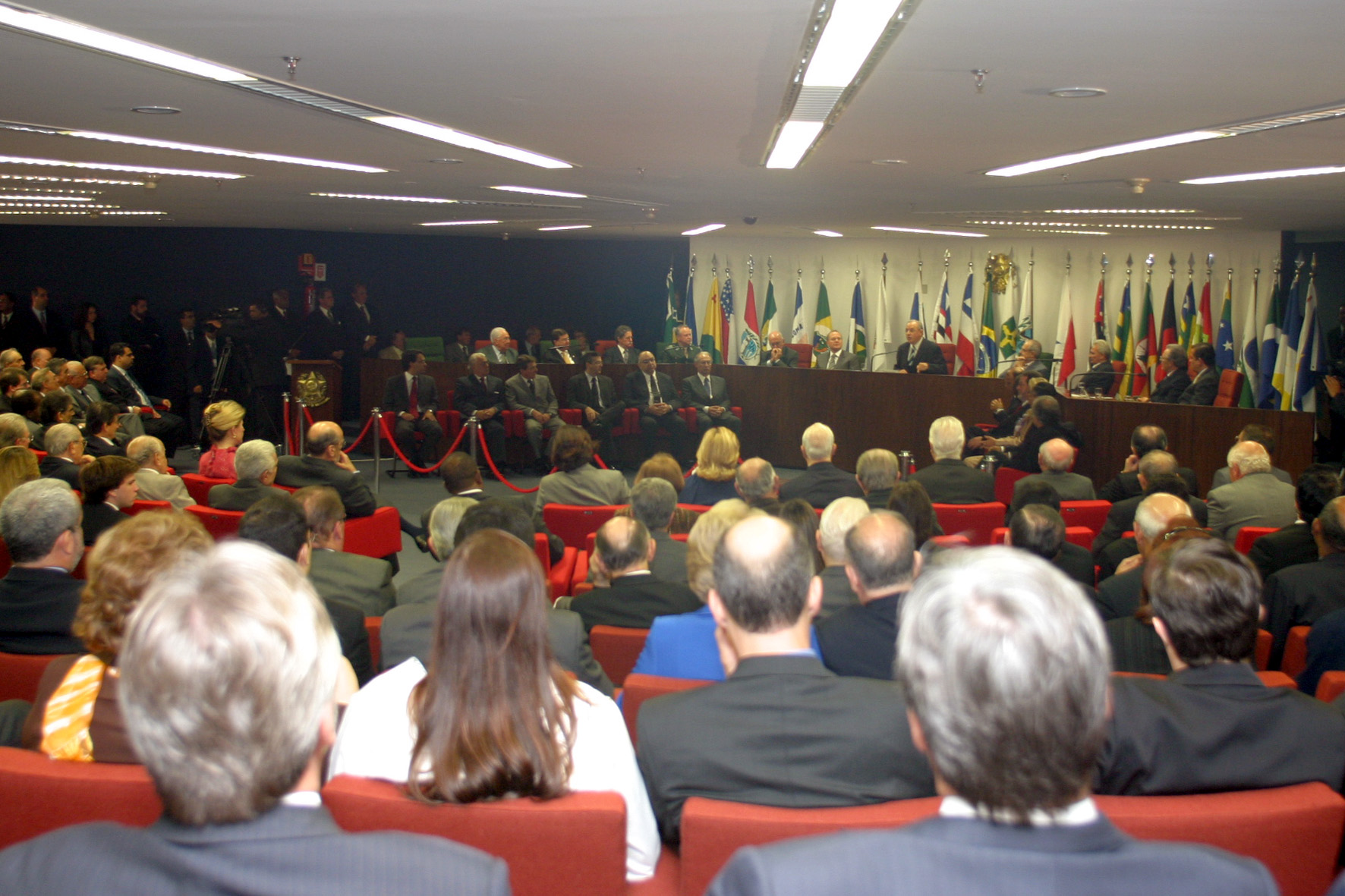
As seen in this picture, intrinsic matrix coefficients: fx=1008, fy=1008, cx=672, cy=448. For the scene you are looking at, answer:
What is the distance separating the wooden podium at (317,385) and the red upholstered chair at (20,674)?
929cm

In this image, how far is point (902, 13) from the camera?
3.02m

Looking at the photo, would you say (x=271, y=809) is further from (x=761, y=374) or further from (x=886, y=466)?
(x=761, y=374)

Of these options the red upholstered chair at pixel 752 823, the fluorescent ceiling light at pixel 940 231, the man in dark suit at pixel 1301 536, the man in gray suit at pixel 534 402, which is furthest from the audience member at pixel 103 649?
the fluorescent ceiling light at pixel 940 231

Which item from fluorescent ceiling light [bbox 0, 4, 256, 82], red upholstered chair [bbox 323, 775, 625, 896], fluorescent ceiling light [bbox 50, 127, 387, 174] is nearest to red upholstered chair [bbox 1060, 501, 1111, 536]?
red upholstered chair [bbox 323, 775, 625, 896]

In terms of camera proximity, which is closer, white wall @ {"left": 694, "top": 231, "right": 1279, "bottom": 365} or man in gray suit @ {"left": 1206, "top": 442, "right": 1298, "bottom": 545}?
man in gray suit @ {"left": 1206, "top": 442, "right": 1298, "bottom": 545}

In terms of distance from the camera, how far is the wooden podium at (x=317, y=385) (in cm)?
1190

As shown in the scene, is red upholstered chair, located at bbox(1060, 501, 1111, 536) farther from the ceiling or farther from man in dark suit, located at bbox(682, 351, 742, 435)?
man in dark suit, located at bbox(682, 351, 742, 435)

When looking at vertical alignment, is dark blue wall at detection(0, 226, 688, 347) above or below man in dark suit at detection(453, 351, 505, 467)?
above

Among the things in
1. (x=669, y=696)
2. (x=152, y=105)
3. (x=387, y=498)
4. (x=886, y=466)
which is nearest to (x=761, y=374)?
(x=387, y=498)

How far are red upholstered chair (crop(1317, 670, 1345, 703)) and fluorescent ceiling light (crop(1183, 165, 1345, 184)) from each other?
5.03 metres

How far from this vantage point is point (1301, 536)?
4398mm

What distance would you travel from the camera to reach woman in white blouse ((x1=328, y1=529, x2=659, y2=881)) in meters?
1.83

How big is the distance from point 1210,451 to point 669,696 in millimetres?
8039

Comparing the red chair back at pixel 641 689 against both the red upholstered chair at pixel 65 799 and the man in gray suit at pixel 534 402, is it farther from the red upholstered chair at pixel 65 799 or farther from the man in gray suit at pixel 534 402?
the man in gray suit at pixel 534 402
